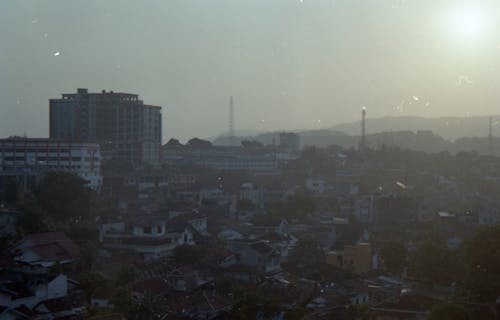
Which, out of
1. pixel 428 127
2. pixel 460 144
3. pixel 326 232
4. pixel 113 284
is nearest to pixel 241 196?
pixel 326 232

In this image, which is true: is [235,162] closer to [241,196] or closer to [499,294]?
[241,196]

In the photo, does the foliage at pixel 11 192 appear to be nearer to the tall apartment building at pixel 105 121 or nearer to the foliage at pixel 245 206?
the foliage at pixel 245 206

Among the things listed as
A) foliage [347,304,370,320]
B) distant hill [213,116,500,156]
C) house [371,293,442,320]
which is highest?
distant hill [213,116,500,156]

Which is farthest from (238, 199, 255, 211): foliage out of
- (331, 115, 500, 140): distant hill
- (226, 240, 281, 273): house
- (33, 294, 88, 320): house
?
(331, 115, 500, 140): distant hill

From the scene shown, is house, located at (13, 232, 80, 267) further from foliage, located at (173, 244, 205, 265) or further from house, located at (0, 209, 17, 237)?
house, located at (0, 209, 17, 237)

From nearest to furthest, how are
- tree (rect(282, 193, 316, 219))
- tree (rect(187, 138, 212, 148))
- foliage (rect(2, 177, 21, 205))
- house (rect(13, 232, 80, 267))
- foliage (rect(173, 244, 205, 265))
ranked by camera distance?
1. house (rect(13, 232, 80, 267))
2. foliage (rect(173, 244, 205, 265))
3. tree (rect(282, 193, 316, 219))
4. foliage (rect(2, 177, 21, 205))
5. tree (rect(187, 138, 212, 148))

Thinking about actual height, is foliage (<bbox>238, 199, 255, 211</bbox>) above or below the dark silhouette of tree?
below
